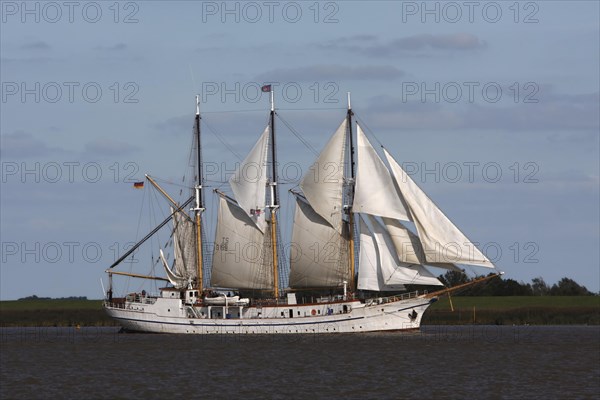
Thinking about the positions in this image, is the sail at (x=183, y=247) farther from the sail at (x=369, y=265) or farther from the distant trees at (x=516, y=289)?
the distant trees at (x=516, y=289)

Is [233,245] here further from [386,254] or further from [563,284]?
[563,284]

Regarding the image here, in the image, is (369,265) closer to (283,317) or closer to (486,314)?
(283,317)

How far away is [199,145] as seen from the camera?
9819 cm

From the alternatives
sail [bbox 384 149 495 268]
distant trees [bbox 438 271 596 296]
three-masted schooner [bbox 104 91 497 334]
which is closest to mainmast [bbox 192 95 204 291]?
three-masted schooner [bbox 104 91 497 334]

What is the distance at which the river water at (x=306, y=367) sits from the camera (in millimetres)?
51781

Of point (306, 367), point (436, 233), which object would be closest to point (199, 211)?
point (436, 233)

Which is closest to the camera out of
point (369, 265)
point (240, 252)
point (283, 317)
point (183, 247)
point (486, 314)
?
point (369, 265)

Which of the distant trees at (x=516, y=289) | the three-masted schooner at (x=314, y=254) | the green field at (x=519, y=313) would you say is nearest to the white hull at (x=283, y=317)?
the three-masted schooner at (x=314, y=254)

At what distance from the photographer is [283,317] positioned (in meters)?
94.0

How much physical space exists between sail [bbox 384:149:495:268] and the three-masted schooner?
0.07 metres

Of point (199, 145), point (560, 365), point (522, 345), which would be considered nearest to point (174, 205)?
point (199, 145)

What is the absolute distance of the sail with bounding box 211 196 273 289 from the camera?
9638 cm

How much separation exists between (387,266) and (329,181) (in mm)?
7796

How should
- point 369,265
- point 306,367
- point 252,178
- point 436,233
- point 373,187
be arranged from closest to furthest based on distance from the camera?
point 306,367
point 436,233
point 373,187
point 369,265
point 252,178
